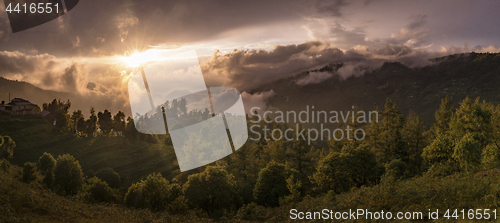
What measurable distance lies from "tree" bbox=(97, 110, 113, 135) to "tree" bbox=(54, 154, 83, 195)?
146ft

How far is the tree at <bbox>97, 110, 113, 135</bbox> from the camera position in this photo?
274ft

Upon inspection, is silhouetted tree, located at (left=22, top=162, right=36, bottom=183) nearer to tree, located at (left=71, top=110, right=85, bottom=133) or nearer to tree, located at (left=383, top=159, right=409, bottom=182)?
tree, located at (left=71, top=110, right=85, bottom=133)

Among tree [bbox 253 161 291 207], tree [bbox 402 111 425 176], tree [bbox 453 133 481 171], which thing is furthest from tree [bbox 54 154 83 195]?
tree [bbox 402 111 425 176]

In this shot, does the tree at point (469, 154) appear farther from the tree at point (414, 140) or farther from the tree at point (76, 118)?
the tree at point (76, 118)

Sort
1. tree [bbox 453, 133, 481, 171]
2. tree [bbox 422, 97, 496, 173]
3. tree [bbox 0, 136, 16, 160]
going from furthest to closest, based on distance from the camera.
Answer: tree [bbox 0, 136, 16, 160], tree [bbox 422, 97, 496, 173], tree [bbox 453, 133, 481, 171]

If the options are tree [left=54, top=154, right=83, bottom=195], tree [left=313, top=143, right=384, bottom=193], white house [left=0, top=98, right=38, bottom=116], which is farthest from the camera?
white house [left=0, top=98, right=38, bottom=116]

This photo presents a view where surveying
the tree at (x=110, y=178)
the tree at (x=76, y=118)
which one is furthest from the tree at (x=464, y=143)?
the tree at (x=76, y=118)

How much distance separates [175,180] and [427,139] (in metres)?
49.7

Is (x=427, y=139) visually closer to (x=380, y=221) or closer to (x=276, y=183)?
(x=276, y=183)

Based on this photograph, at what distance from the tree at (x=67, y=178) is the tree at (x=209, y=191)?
72.8ft

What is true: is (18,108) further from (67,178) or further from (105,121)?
(67,178)

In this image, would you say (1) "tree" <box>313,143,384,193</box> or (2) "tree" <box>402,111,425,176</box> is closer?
(1) "tree" <box>313,143,384,193</box>

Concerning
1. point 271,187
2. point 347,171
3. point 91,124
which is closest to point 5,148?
point 91,124

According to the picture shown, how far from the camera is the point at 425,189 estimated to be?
65.1 ft
